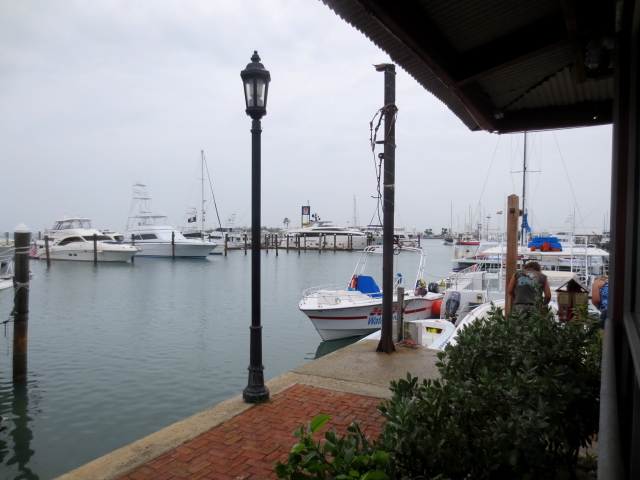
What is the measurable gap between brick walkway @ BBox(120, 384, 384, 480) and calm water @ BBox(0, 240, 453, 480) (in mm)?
3388

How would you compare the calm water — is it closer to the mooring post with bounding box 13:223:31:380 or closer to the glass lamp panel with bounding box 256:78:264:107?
the mooring post with bounding box 13:223:31:380

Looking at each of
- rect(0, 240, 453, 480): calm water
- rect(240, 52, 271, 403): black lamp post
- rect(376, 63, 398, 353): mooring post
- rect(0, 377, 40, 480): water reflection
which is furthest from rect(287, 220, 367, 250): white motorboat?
rect(240, 52, 271, 403): black lamp post

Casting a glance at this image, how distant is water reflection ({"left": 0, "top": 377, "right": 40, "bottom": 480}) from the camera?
21.2 feet

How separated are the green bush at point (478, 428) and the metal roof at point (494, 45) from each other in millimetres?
2128

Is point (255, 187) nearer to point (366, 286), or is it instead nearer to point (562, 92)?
point (562, 92)

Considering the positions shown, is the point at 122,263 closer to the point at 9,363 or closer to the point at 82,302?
the point at 82,302

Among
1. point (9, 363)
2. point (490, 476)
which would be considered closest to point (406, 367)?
point (490, 476)

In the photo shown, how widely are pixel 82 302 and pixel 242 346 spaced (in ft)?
39.8

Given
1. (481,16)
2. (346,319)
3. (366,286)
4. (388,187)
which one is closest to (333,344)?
(346,319)

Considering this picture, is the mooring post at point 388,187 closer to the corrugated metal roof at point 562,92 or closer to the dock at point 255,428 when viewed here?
the dock at point 255,428

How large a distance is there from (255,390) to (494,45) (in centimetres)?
438

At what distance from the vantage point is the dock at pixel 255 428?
3910mm

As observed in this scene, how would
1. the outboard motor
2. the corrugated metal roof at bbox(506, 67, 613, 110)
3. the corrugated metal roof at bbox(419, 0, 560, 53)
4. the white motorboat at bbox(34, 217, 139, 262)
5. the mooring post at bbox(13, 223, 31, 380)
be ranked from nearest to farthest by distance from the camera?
the corrugated metal roof at bbox(419, 0, 560, 53) → the corrugated metal roof at bbox(506, 67, 613, 110) → the mooring post at bbox(13, 223, 31, 380) → the outboard motor → the white motorboat at bbox(34, 217, 139, 262)

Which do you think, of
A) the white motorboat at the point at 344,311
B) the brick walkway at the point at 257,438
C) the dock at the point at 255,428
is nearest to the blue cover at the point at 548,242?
the white motorboat at the point at 344,311
